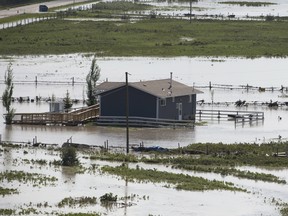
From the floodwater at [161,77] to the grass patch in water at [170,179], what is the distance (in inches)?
298

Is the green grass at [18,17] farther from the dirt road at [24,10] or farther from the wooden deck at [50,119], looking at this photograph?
the wooden deck at [50,119]

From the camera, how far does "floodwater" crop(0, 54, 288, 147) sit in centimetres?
6369

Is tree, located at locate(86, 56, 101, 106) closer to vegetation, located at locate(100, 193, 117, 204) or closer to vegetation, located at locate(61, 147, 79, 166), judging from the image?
vegetation, located at locate(61, 147, 79, 166)

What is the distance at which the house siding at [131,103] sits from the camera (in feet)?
224

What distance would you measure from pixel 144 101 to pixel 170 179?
16962mm

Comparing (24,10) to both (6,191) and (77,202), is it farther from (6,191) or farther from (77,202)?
(77,202)

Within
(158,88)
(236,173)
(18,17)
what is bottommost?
(236,173)

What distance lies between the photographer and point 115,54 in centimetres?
11219

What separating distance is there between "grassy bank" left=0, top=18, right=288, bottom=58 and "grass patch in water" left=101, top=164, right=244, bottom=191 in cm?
5888

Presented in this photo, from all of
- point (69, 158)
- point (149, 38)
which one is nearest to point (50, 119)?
point (69, 158)

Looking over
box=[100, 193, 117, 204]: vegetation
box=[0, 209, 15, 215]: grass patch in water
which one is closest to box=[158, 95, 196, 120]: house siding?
box=[100, 193, 117, 204]: vegetation

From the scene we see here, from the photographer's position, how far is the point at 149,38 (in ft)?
414

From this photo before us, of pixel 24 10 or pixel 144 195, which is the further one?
pixel 24 10

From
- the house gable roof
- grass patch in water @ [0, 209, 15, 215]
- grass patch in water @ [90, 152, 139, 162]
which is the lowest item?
grass patch in water @ [0, 209, 15, 215]
